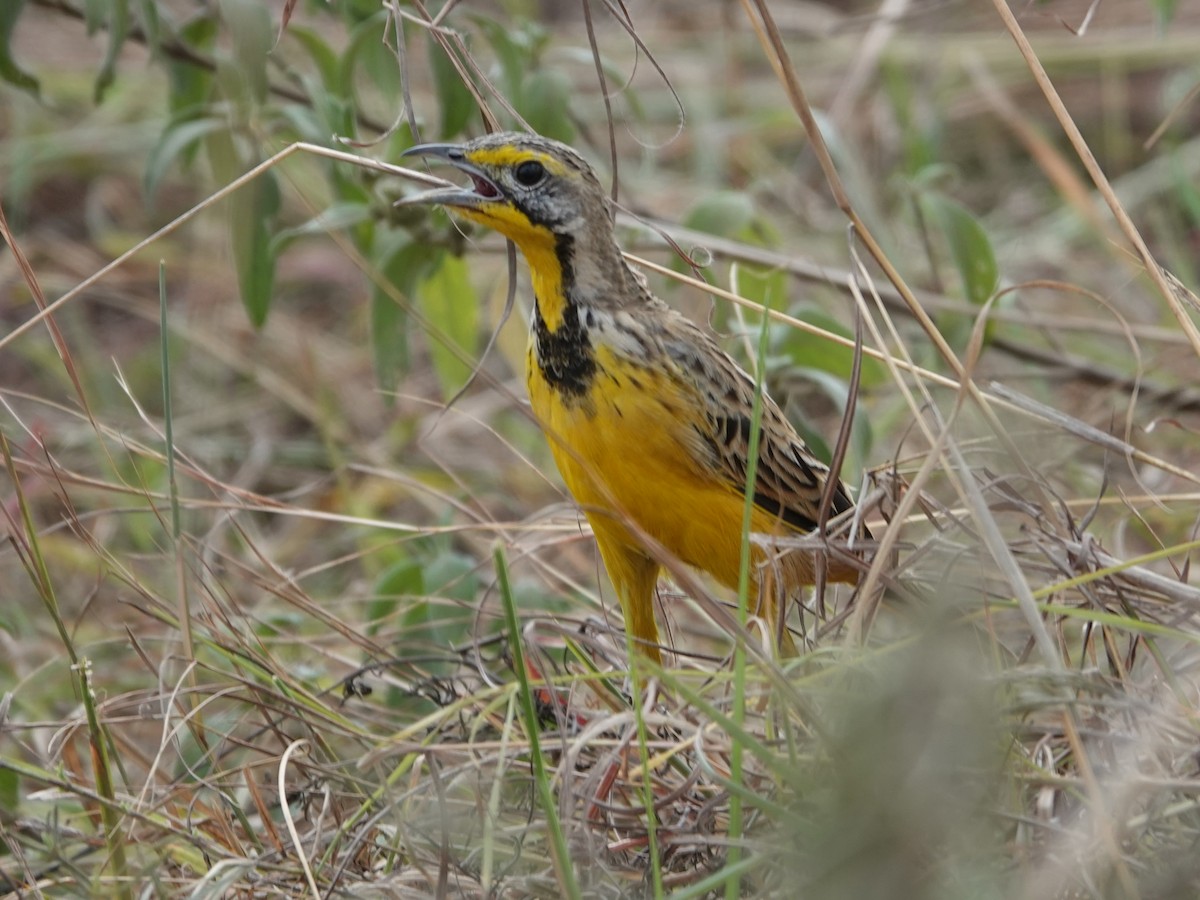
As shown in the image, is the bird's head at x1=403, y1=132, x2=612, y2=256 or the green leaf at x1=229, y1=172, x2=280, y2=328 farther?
the green leaf at x1=229, y1=172, x2=280, y2=328

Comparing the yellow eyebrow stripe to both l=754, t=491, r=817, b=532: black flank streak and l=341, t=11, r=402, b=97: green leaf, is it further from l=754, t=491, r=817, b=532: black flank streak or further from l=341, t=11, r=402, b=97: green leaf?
l=754, t=491, r=817, b=532: black flank streak

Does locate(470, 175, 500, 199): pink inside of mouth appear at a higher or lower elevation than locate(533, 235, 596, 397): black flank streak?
higher

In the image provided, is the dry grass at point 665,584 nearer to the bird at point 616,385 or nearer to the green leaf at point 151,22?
the bird at point 616,385

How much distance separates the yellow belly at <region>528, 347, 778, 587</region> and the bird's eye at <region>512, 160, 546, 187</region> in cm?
36

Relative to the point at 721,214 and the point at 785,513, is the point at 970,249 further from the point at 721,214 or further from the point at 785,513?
the point at 785,513

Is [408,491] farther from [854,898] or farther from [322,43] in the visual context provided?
[854,898]

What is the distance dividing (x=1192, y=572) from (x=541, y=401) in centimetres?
171

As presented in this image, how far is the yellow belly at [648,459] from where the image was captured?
301cm

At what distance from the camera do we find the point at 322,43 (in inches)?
145

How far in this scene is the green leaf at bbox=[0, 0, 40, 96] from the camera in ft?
11.0

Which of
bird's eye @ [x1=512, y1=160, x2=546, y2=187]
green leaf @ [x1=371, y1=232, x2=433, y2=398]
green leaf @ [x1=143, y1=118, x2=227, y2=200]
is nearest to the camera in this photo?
bird's eye @ [x1=512, y1=160, x2=546, y2=187]

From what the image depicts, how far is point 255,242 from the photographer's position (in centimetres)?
366

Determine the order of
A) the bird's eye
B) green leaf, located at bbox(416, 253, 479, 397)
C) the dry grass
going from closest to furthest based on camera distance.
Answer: the dry grass → the bird's eye → green leaf, located at bbox(416, 253, 479, 397)

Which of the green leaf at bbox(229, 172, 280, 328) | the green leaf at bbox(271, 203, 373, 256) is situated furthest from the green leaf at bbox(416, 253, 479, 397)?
the green leaf at bbox(229, 172, 280, 328)
